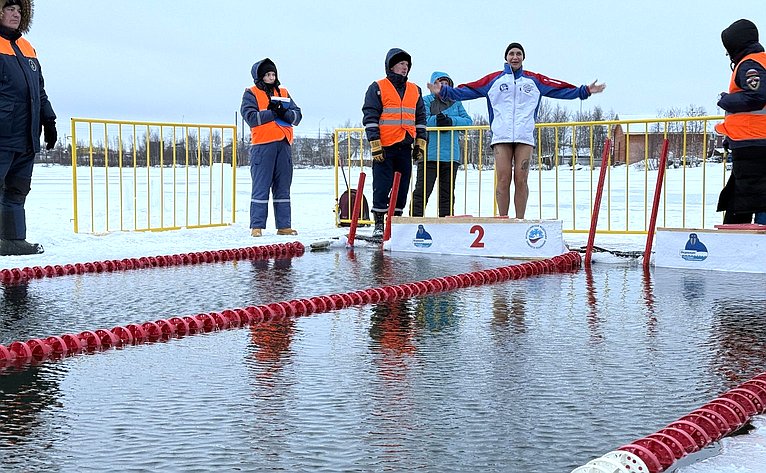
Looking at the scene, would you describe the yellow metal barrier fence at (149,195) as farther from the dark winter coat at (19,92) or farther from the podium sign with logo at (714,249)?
the podium sign with logo at (714,249)

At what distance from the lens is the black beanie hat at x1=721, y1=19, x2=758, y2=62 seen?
8773mm

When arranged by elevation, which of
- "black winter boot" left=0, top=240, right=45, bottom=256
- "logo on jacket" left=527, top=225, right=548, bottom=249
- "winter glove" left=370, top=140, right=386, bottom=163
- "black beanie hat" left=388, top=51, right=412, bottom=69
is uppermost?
"black beanie hat" left=388, top=51, right=412, bottom=69

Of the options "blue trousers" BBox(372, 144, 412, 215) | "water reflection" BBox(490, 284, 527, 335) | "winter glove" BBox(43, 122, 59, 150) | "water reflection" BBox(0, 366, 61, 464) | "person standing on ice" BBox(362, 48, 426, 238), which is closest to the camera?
"water reflection" BBox(0, 366, 61, 464)

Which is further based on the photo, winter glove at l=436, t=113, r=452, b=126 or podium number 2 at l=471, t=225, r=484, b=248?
winter glove at l=436, t=113, r=452, b=126

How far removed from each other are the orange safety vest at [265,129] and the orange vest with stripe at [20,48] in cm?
301

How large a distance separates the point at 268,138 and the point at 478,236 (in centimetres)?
364

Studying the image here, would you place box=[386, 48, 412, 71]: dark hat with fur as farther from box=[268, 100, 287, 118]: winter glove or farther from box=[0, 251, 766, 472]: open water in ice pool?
box=[0, 251, 766, 472]: open water in ice pool

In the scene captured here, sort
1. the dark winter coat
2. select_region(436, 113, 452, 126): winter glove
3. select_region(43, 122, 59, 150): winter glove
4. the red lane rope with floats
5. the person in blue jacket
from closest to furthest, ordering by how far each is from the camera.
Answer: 1. the red lane rope with floats
2. the dark winter coat
3. select_region(43, 122, 59, 150): winter glove
4. the person in blue jacket
5. select_region(436, 113, 452, 126): winter glove

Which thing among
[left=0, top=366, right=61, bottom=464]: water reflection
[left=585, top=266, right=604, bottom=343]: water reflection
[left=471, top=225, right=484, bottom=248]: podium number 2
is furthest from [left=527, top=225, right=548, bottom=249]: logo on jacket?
[left=0, top=366, right=61, bottom=464]: water reflection

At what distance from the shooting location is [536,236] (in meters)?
9.77

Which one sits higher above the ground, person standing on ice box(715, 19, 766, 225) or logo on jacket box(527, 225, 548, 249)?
person standing on ice box(715, 19, 766, 225)

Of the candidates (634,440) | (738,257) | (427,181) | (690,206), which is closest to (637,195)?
(690,206)

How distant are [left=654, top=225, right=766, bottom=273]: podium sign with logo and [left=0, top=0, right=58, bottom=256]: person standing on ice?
6.29 m

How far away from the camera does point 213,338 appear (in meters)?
5.56
